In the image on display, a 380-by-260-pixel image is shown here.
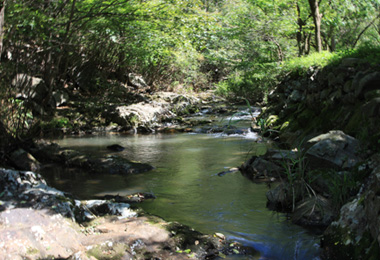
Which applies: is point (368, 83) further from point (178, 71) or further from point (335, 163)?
point (178, 71)

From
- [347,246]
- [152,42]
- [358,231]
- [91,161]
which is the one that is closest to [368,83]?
[358,231]

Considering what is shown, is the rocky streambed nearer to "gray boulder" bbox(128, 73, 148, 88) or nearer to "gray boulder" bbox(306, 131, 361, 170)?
"gray boulder" bbox(306, 131, 361, 170)

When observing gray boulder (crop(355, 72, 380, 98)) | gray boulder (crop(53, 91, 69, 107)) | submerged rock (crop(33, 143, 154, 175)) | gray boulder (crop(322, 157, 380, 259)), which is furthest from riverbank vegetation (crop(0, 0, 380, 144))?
gray boulder (crop(322, 157, 380, 259))

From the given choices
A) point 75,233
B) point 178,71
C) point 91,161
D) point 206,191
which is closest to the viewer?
point 75,233

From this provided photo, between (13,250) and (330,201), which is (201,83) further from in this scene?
(13,250)

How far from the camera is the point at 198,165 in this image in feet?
28.7

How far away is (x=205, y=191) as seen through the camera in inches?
256

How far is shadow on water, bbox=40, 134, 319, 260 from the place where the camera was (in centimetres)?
434

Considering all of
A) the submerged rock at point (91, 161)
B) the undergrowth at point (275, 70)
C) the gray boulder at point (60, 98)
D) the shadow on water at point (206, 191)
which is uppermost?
the undergrowth at point (275, 70)

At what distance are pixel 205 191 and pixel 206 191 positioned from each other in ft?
0.06

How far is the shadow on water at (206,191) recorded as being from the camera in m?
4.34

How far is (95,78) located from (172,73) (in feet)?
21.9

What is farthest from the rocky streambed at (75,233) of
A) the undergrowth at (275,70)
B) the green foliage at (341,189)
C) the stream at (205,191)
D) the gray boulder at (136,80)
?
the gray boulder at (136,80)

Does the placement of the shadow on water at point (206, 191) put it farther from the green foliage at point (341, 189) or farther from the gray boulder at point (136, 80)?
the gray boulder at point (136, 80)
